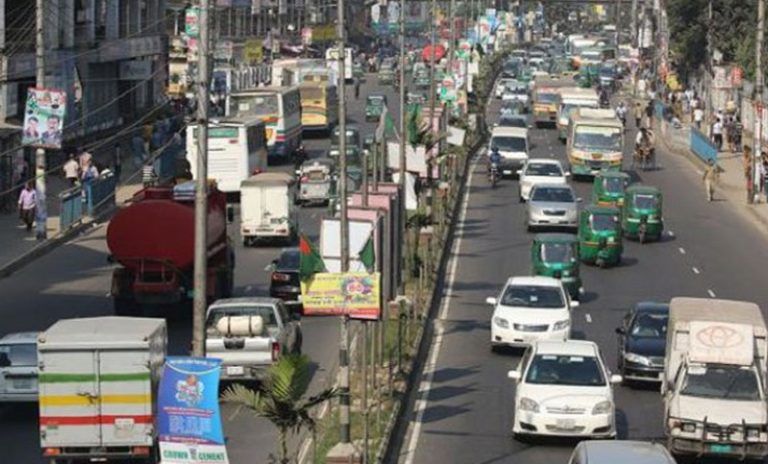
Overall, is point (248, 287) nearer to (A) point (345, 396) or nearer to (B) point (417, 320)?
(B) point (417, 320)

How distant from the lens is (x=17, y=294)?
4597 cm

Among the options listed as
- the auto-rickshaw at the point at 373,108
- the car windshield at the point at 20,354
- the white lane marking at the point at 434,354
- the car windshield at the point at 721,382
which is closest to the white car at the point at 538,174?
the white lane marking at the point at 434,354

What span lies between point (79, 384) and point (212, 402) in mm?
6272

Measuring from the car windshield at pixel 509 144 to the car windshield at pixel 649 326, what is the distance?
39.5 meters

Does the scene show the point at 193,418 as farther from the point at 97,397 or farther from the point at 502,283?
the point at 502,283

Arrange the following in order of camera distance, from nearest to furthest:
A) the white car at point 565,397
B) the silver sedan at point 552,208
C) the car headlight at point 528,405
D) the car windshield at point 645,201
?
the white car at point 565,397, the car headlight at point 528,405, the car windshield at point 645,201, the silver sedan at point 552,208

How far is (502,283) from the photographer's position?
48.7 metres

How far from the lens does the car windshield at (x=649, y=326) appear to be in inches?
1366

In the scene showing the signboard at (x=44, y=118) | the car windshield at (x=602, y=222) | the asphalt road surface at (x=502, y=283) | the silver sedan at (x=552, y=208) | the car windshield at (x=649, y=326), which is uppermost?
the signboard at (x=44, y=118)

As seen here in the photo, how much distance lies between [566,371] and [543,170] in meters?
36.1

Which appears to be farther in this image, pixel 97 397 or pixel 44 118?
pixel 44 118

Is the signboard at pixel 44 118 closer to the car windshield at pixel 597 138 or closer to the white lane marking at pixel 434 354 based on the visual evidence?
the white lane marking at pixel 434 354

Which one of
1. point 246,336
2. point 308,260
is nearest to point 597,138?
point 246,336

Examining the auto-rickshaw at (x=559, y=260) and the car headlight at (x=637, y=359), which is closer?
the car headlight at (x=637, y=359)
